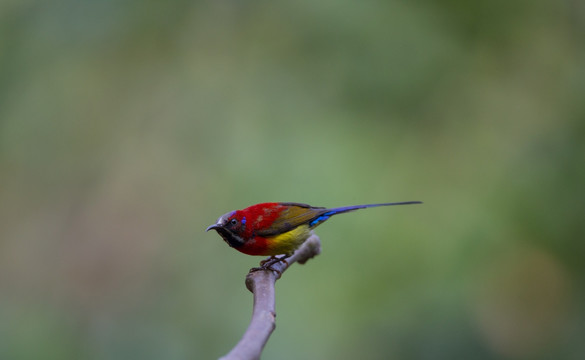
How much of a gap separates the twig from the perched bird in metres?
0.10

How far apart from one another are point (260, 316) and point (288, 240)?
1566 millimetres

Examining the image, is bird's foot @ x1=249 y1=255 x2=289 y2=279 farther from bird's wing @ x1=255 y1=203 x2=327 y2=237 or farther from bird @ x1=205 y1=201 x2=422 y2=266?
A: bird's wing @ x1=255 y1=203 x2=327 y2=237

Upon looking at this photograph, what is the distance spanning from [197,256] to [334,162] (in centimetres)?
163

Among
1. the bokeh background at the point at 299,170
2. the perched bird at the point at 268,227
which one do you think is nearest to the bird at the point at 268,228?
the perched bird at the point at 268,227

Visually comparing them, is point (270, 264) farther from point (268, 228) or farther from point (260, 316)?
point (260, 316)

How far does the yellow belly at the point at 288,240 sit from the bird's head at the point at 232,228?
0.61ft

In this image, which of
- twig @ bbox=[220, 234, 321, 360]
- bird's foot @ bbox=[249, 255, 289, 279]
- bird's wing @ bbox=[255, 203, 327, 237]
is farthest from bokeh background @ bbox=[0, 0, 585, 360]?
twig @ bbox=[220, 234, 321, 360]

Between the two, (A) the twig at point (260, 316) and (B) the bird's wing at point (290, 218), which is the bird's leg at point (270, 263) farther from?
(B) the bird's wing at point (290, 218)

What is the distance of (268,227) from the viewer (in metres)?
3.86

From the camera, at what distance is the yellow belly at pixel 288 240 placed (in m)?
3.87

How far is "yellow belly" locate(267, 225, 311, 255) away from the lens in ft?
12.7

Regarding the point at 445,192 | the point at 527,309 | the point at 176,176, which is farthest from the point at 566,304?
the point at 176,176

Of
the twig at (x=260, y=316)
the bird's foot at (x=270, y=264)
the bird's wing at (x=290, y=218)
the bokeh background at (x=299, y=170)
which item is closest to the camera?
the twig at (x=260, y=316)

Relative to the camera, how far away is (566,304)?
6.00 metres
